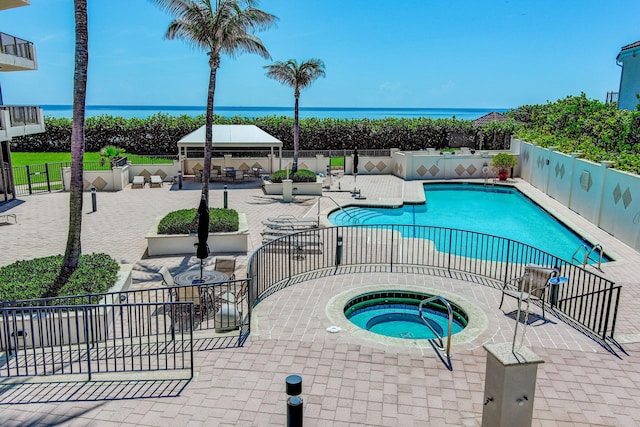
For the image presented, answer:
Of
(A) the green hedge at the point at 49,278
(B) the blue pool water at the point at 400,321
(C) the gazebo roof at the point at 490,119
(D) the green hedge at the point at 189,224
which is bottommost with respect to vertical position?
(B) the blue pool water at the point at 400,321

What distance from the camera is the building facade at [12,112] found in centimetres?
1934

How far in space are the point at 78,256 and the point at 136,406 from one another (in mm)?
5184

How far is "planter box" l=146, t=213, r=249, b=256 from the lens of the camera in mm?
14031

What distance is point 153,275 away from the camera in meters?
12.1

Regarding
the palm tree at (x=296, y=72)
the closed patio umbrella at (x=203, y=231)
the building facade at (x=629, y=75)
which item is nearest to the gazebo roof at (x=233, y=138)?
the palm tree at (x=296, y=72)

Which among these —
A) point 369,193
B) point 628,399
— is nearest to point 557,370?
point 628,399

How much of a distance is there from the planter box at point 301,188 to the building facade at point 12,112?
11.1 m

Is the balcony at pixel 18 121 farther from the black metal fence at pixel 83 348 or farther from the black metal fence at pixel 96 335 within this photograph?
the black metal fence at pixel 83 348

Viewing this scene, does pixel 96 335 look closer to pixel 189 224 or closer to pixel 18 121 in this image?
pixel 189 224

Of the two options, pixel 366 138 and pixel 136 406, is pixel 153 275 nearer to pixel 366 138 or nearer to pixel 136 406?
pixel 136 406

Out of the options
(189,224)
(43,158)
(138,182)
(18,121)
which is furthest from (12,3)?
(43,158)

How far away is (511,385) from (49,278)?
8.49 metres

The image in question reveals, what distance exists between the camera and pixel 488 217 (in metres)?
21.7

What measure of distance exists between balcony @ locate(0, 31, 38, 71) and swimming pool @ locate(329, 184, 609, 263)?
47.0 feet
